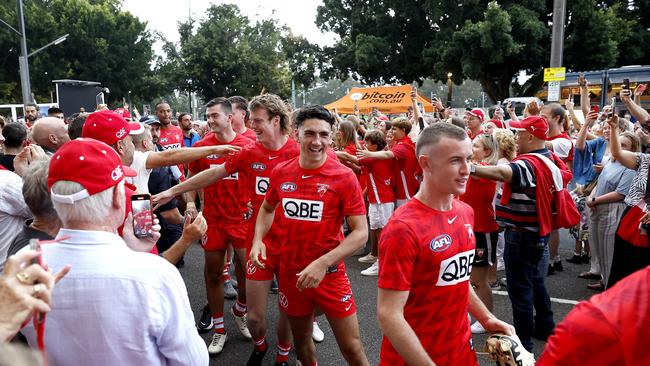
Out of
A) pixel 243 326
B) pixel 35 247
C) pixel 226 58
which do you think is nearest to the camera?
pixel 35 247

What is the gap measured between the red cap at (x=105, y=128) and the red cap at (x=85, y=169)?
1566 mm

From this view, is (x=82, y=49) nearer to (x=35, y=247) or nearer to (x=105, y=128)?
(x=105, y=128)

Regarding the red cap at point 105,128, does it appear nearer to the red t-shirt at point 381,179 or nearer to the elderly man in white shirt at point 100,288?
the elderly man in white shirt at point 100,288

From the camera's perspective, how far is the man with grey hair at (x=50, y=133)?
4660 millimetres

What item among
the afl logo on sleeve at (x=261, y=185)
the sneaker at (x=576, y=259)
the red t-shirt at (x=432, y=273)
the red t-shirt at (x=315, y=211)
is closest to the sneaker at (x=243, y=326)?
the afl logo on sleeve at (x=261, y=185)

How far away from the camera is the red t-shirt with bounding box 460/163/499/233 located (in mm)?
5297

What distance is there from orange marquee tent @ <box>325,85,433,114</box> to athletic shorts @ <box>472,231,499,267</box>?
1411 cm

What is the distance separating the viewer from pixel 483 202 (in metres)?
5.33

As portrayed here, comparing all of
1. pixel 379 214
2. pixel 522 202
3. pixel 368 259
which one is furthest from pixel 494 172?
pixel 368 259

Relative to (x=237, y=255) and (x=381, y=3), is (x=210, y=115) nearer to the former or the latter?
(x=237, y=255)

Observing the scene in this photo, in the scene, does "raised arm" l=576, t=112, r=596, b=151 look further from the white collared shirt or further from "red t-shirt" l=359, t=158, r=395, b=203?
the white collared shirt

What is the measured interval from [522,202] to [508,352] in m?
→ 2.30

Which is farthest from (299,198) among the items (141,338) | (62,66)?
(62,66)

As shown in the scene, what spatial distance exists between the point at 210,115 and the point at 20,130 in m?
1.92
